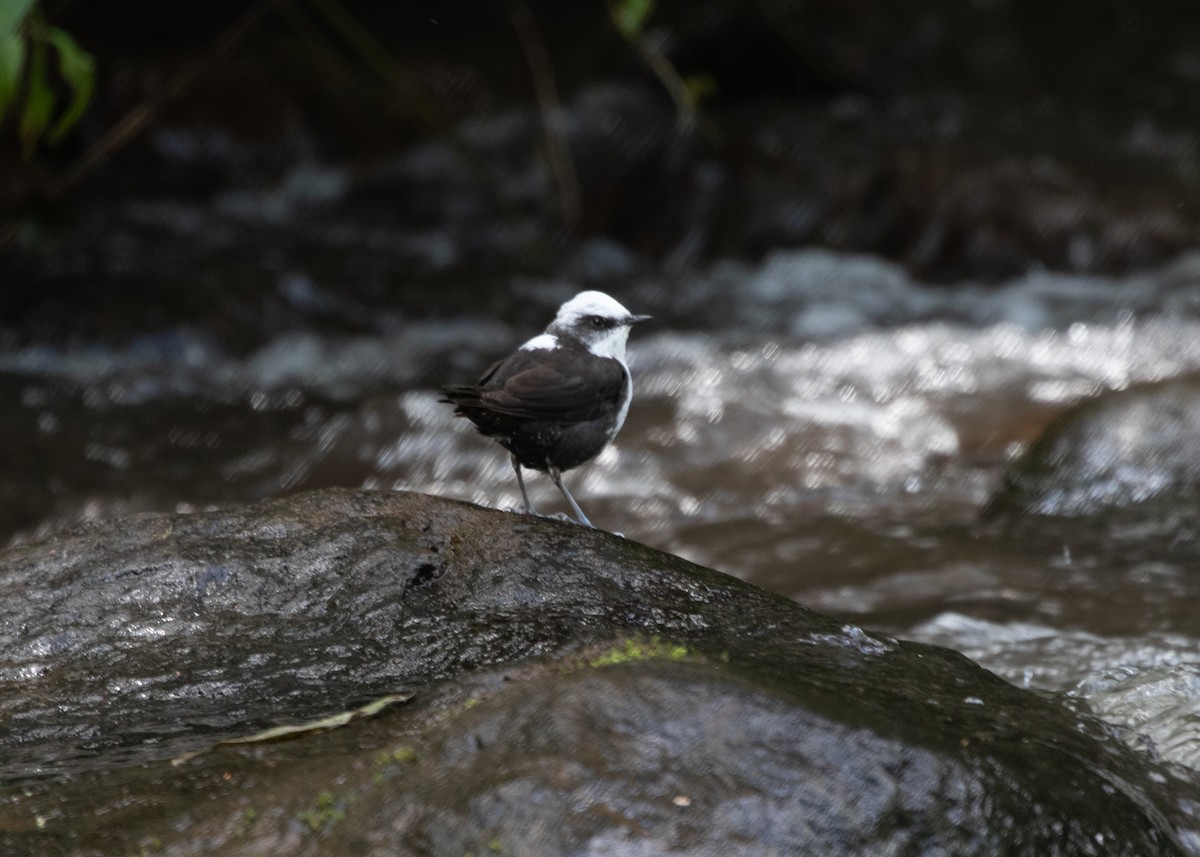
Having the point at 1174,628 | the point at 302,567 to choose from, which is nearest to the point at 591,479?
the point at 1174,628

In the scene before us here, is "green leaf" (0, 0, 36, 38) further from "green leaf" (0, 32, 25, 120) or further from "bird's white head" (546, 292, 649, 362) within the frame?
"bird's white head" (546, 292, 649, 362)

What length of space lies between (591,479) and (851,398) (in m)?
2.22

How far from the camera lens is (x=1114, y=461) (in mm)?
6246

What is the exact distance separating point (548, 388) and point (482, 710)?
184cm

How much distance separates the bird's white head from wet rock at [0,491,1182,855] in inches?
43.9

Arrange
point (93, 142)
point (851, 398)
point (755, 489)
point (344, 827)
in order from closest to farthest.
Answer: point (344, 827) < point (755, 489) < point (851, 398) < point (93, 142)

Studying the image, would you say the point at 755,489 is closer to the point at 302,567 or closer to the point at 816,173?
the point at 302,567

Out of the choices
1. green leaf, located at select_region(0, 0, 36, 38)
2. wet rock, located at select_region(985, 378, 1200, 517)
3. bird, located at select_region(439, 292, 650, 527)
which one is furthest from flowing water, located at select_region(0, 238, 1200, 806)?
green leaf, located at select_region(0, 0, 36, 38)

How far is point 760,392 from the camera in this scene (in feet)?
29.0

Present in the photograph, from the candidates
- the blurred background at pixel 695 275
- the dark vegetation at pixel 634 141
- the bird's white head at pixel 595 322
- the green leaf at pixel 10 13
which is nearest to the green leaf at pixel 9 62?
the blurred background at pixel 695 275

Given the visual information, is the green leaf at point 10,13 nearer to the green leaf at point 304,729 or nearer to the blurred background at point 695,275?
the blurred background at point 695,275

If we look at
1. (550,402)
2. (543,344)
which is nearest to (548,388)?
(550,402)

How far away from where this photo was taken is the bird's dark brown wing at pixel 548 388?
4086 mm

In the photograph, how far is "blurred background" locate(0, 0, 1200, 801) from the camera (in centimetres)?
612
